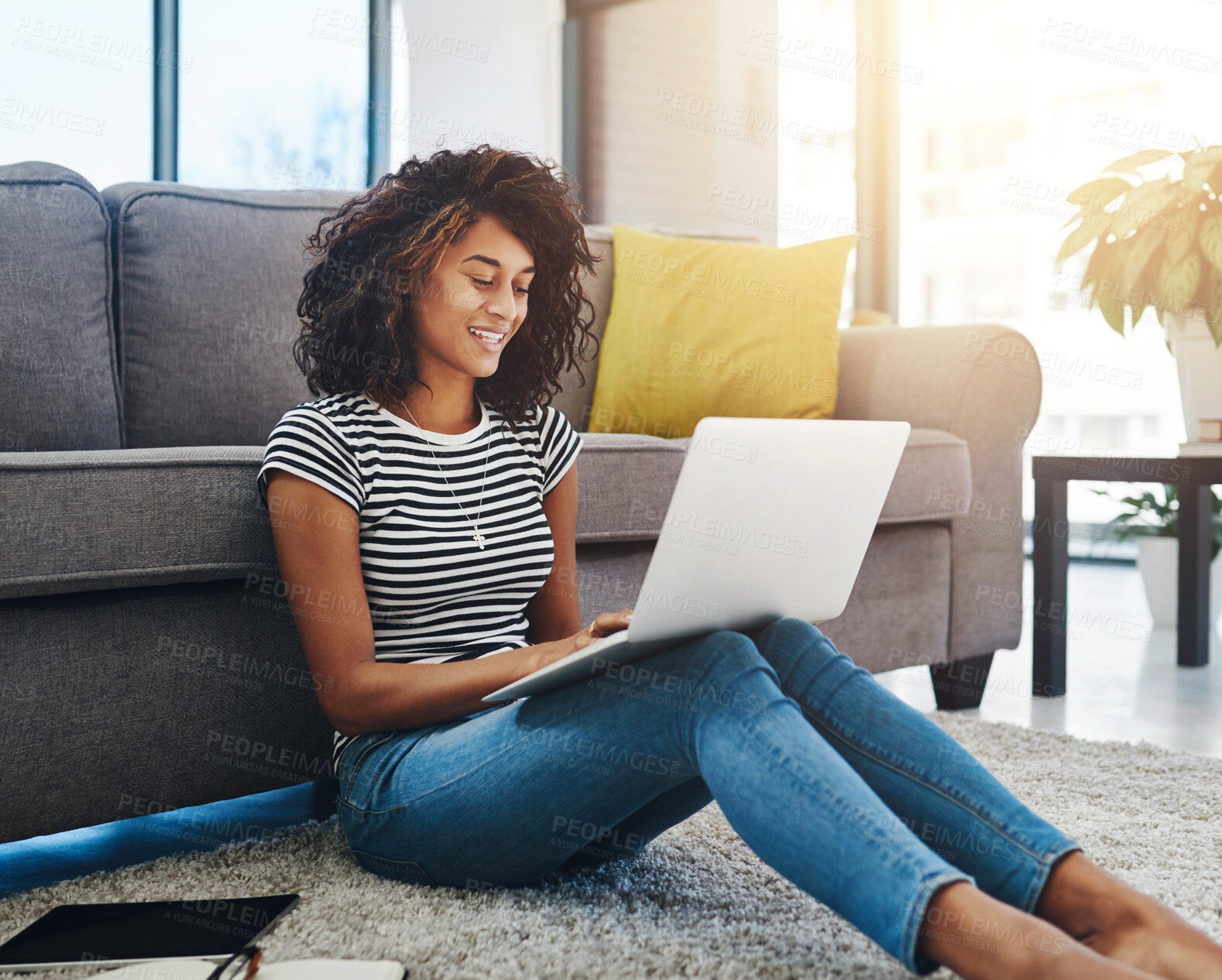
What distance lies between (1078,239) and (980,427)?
1.50 feet

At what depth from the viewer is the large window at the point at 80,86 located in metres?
3.38

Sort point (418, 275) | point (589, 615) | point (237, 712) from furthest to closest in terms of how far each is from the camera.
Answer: point (589, 615), point (237, 712), point (418, 275)

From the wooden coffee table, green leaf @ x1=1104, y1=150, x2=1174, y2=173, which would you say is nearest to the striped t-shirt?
the wooden coffee table

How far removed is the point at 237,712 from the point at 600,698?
0.54 meters

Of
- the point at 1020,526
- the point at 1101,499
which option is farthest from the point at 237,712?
the point at 1101,499

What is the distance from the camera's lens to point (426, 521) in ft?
3.67

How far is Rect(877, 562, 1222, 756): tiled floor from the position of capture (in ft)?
6.11

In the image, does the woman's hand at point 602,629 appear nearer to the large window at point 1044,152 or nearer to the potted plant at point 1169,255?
the potted plant at point 1169,255

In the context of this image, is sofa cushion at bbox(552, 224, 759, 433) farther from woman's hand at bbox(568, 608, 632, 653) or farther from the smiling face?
woman's hand at bbox(568, 608, 632, 653)

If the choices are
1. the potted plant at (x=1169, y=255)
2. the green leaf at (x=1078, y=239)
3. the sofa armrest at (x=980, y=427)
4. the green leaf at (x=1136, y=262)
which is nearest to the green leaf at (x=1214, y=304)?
the potted plant at (x=1169, y=255)

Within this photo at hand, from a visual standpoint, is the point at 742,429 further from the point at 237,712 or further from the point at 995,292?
the point at 995,292

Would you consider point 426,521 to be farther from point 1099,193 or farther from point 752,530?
point 1099,193

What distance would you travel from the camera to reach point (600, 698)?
948 millimetres

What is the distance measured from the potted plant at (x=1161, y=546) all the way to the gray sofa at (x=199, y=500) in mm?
926
